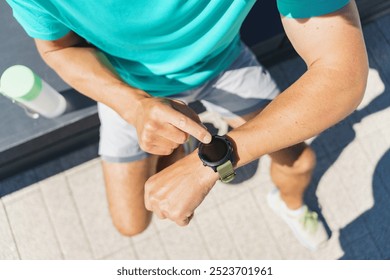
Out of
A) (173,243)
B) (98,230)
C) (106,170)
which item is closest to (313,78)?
(106,170)

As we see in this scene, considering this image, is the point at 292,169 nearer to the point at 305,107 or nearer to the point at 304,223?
the point at 304,223

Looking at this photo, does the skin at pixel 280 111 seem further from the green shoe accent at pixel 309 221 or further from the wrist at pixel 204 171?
the green shoe accent at pixel 309 221

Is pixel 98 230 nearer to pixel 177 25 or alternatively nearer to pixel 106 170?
pixel 106 170

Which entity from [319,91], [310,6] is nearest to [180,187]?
[319,91]

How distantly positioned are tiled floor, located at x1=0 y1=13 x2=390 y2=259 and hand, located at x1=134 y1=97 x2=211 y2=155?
1.03 metres

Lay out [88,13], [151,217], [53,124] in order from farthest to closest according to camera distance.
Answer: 1. [151,217]
2. [53,124]
3. [88,13]

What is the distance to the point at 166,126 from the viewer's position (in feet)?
3.48

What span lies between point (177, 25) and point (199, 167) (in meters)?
0.39

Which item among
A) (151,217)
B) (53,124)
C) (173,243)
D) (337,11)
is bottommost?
(173,243)

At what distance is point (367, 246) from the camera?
212 cm

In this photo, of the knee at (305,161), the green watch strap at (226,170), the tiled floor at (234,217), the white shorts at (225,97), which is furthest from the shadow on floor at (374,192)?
the green watch strap at (226,170)

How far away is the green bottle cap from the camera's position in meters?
1.47

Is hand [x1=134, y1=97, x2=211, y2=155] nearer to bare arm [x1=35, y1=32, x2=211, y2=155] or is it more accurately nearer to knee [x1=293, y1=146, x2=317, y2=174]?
bare arm [x1=35, y1=32, x2=211, y2=155]

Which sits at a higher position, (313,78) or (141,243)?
(313,78)
